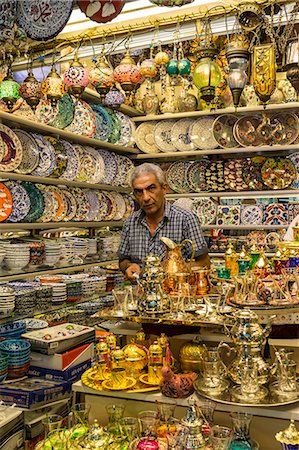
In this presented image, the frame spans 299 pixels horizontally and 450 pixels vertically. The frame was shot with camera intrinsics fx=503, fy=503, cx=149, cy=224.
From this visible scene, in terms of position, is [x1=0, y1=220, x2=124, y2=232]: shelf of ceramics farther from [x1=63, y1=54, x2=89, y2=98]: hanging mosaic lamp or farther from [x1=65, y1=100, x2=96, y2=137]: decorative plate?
[x1=63, y1=54, x2=89, y2=98]: hanging mosaic lamp

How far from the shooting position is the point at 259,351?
156 cm

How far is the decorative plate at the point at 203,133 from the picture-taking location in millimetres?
4277

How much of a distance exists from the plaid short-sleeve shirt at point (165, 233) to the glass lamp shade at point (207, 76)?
2.65ft

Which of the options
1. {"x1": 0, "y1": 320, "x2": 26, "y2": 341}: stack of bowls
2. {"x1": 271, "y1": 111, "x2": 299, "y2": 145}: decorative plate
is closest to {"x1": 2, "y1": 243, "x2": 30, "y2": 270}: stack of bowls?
{"x1": 0, "y1": 320, "x2": 26, "y2": 341}: stack of bowls

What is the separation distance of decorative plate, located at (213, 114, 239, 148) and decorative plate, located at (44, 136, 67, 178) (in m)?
1.34

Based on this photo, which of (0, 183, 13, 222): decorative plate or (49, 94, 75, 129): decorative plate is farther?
(49, 94, 75, 129): decorative plate

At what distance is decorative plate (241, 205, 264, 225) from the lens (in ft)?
13.8

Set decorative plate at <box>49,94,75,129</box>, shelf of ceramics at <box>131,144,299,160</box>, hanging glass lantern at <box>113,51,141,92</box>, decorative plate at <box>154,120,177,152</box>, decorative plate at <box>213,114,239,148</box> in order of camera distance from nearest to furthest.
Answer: hanging glass lantern at <box>113,51,141,92</box>
decorative plate at <box>49,94,75,129</box>
shelf of ceramics at <box>131,144,299,160</box>
decorative plate at <box>213,114,239,148</box>
decorative plate at <box>154,120,177,152</box>

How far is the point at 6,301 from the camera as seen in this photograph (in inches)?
119

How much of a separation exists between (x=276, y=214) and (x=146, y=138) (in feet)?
4.41

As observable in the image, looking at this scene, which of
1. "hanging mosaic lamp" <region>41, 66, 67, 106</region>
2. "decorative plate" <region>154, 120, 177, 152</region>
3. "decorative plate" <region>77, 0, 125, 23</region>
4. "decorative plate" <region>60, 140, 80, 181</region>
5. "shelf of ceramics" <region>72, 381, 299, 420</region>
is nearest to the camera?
"shelf of ceramics" <region>72, 381, 299, 420</region>

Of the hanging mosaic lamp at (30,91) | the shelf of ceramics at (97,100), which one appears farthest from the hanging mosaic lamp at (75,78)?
the shelf of ceramics at (97,100)

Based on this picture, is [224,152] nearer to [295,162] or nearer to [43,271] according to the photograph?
[295,162]

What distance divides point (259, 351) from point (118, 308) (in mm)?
594
